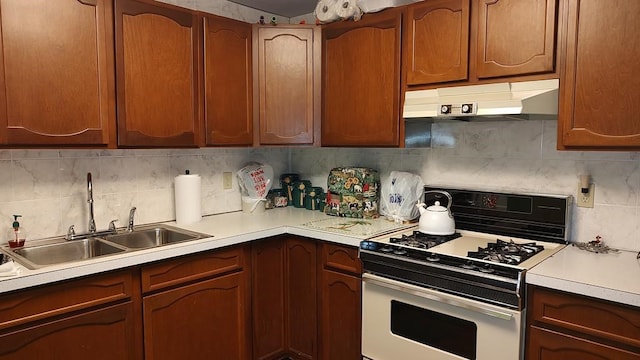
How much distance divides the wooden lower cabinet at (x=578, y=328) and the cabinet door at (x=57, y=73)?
1954 millimetres

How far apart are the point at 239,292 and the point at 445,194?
3.97 ft

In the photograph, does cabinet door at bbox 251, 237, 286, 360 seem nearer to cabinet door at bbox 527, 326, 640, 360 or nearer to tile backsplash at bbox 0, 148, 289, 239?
tile backsplash at bbox 0, 148, 289, 239

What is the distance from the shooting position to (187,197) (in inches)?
102

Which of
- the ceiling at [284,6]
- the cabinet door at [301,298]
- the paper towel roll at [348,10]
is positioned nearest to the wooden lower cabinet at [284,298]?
the cabinet door at [301,298]

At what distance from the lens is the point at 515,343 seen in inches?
68.7

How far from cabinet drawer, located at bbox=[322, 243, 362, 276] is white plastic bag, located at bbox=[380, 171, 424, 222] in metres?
0.45

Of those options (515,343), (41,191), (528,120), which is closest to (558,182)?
(528,120)

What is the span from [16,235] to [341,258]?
150 cm

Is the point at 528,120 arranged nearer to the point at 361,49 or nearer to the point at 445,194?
the point at 445,194

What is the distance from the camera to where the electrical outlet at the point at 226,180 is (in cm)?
297

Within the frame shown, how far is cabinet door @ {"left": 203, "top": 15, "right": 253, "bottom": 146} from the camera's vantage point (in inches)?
97.0

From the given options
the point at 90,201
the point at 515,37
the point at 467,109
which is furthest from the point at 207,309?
the point at 515,37

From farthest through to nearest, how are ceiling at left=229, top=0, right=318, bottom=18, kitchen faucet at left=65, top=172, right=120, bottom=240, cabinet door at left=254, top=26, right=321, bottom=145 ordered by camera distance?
ceiling at left=229, top=0, right=318, bottom=18 → cabinet door at left=254, top=26, right=321, bottom=145 → kitchen faucet at left=65, top=172, right=120, bottom=240

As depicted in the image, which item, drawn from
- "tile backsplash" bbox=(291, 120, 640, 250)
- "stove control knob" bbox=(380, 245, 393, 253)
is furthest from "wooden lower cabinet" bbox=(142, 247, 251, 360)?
"tile backsplash" bbox=(291, 120, 640, 250)
